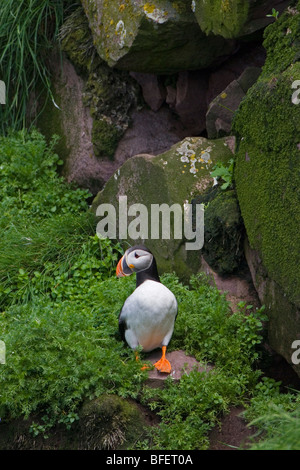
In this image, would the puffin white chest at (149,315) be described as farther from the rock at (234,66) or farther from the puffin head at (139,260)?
the rock at (234,66)

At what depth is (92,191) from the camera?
657cm

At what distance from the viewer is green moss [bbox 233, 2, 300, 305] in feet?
13.1

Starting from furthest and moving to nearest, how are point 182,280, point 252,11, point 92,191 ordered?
1. point 92,191
2. point 182,280
3. point 252,11

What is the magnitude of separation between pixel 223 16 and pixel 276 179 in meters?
1.34

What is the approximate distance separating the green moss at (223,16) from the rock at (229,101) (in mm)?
458

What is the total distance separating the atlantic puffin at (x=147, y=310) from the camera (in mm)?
3938

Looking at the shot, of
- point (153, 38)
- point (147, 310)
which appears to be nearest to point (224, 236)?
point (147, 310)

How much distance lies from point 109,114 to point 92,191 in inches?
29.1

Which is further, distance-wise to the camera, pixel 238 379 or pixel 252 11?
pixel 252 11

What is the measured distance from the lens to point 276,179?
4.17m
